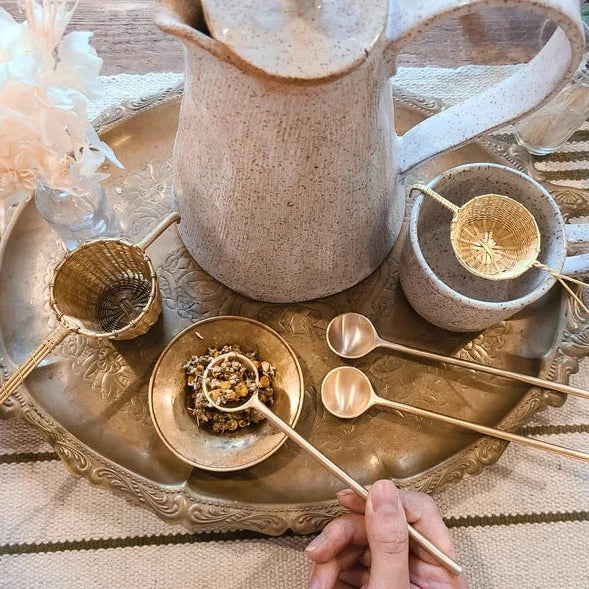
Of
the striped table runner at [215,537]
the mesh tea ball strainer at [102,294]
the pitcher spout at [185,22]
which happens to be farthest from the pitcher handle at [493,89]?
the striped table runner at [215,537]

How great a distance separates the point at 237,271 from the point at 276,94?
20cm

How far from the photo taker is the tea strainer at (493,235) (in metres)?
0.48

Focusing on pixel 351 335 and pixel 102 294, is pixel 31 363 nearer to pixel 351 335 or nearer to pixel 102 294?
pixel 102 294

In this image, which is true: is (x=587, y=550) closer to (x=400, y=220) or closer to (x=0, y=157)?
(x=400, y=220)

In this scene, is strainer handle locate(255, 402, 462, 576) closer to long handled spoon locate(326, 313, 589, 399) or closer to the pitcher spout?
long handled spoon locate(326, 313, 589, 399)

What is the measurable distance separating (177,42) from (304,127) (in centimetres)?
51

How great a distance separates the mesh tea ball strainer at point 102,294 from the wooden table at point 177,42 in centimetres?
35

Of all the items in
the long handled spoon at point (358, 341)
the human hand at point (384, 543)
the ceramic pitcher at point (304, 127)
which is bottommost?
the human hand at point (384, 543)

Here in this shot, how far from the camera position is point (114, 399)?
52 cm

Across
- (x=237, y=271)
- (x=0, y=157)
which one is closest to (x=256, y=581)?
(x=237, y=271)

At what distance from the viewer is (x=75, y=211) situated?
1.72 feet

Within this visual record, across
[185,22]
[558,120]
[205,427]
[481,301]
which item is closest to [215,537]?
[205,427]

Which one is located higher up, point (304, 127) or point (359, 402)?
point (304, 127)

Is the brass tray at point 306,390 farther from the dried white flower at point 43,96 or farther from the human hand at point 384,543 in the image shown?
the dried white flower at point 43,96
